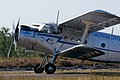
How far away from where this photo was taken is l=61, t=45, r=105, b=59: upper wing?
845 inches

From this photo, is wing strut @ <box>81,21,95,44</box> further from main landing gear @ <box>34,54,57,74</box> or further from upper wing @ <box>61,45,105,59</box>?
main landing gear @ <box>34,54,57,74</box>

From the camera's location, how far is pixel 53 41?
2267cm

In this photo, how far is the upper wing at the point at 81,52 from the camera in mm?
21469

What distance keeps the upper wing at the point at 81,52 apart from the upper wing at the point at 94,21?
4.49 feet

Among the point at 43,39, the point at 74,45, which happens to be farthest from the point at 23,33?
the point at 74,45

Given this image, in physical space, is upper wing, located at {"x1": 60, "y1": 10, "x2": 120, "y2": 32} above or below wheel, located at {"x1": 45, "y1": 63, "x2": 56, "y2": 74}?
above

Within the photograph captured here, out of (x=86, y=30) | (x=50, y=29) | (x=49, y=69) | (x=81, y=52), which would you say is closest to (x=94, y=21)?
(x=86, y=30)

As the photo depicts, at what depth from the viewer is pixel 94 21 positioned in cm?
2166

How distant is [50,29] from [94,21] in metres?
2.61

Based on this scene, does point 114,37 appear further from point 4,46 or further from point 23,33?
point 4,46

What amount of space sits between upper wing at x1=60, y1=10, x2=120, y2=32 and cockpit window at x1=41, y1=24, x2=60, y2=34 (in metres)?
0.40

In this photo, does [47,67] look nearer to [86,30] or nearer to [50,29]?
[50,29]

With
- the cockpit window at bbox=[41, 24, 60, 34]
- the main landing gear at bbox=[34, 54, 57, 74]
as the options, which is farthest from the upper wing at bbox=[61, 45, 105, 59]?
the cockpit window at bbox=[41, 24, 60, 34]

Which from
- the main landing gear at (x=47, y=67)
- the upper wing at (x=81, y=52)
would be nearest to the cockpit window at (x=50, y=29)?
the upper wing at (x=81, y=52)
